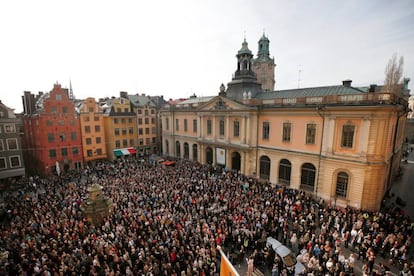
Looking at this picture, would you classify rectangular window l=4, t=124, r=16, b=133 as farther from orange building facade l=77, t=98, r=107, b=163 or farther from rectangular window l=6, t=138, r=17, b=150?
orange building facade l=77, t=98, r=107, b=163

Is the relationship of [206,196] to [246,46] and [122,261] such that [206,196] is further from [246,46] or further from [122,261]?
[246,46]

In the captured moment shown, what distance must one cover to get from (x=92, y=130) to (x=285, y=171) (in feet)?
111

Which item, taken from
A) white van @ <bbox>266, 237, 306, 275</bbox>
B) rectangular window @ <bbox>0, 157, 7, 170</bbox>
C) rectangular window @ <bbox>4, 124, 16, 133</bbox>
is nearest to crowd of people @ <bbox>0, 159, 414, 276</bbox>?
white van @ <bbox>266, 237, 306, 275</bbox>

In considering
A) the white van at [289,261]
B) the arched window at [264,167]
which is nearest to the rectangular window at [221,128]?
the arched window at [264,167]

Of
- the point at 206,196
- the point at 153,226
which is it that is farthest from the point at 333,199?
the point at 153,226

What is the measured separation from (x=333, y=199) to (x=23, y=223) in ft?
92.9

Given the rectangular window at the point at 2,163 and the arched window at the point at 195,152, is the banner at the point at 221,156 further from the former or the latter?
the rectangular window at the point at 2,163

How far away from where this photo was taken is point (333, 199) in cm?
2186

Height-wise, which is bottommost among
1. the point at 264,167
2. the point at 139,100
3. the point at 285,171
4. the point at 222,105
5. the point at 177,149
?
the point at 177,149

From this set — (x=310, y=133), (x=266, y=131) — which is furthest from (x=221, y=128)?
(x=310, y=133)

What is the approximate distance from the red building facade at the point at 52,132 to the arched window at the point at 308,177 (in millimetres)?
34739

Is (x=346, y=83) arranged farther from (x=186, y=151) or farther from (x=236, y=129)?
(x=186, y=151)

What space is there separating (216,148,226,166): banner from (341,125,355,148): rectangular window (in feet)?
51.7

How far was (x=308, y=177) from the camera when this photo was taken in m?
24.0
